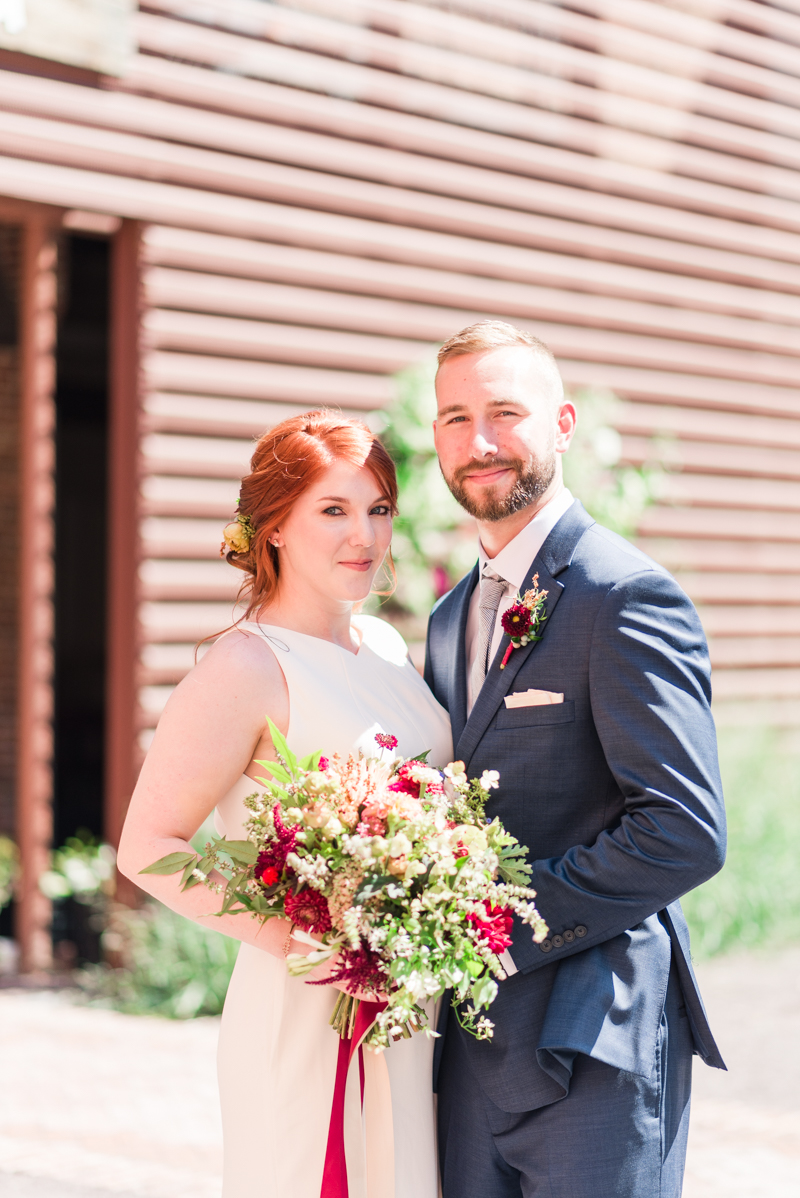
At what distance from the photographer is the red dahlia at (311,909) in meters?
2.11

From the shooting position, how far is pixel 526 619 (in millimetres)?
2510

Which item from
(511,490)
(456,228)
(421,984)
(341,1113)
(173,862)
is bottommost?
(341,1113)

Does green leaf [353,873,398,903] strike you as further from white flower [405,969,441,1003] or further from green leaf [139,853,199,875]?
green leaf [139,853,199,875]

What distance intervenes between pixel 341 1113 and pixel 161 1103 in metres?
2.75

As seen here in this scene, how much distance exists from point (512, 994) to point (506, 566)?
0.92 metres

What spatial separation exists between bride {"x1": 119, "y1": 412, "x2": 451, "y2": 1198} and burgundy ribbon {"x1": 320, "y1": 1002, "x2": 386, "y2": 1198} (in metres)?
0.01

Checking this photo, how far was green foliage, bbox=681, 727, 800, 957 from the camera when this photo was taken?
22.5 ft

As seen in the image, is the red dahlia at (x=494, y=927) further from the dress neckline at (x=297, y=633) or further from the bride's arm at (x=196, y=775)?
the dress neckline at (x=297, y=633)

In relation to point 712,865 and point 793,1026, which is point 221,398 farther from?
point 712,865

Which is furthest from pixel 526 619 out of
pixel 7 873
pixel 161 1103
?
pixel 7 873

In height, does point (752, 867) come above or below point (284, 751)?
below

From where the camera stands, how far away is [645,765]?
2301mm

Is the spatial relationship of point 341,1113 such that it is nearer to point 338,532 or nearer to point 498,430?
point 338,532

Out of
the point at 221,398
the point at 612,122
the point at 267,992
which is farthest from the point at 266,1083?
the point at 612,122
